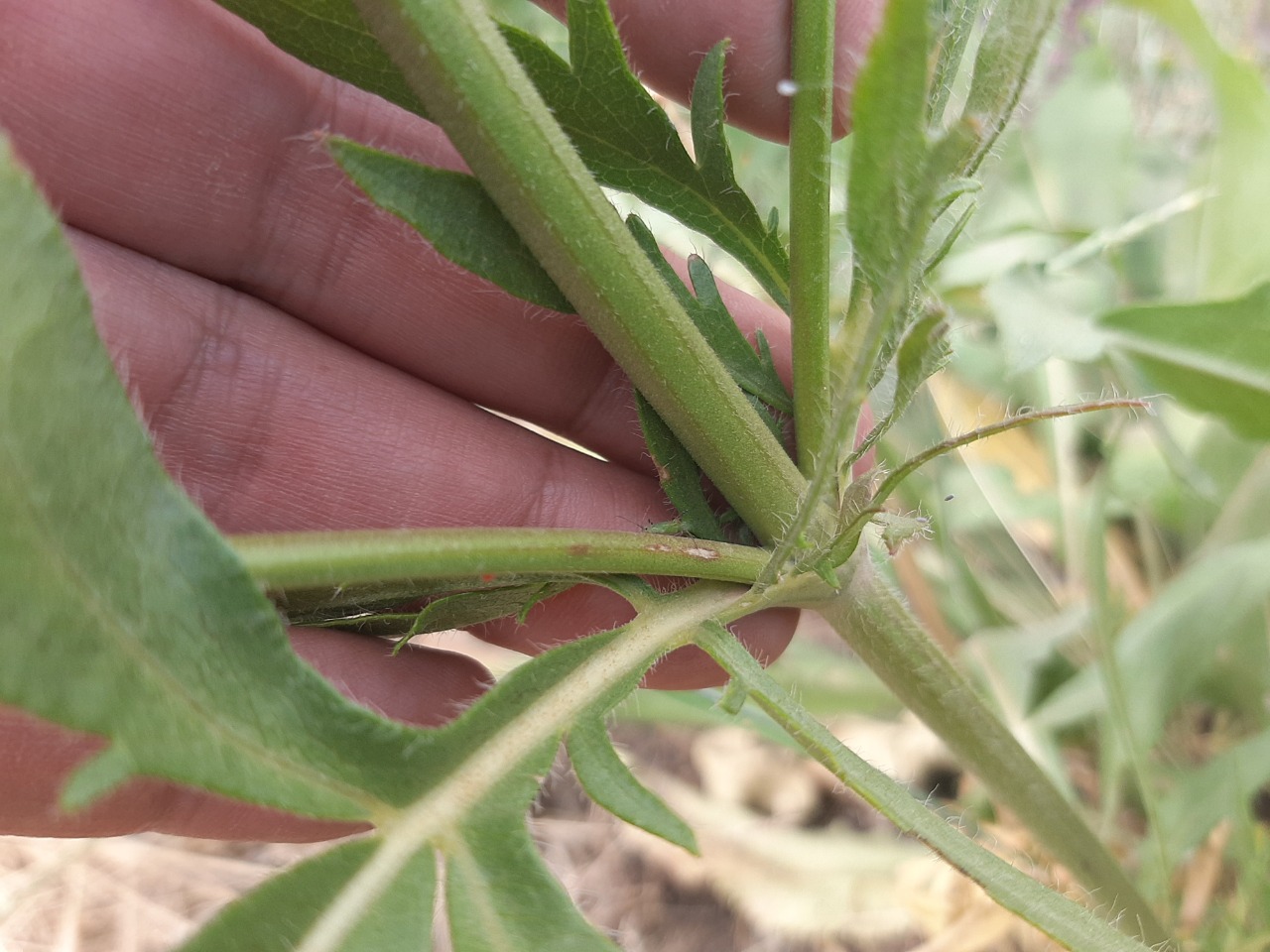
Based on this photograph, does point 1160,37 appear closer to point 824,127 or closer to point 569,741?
point 824,127

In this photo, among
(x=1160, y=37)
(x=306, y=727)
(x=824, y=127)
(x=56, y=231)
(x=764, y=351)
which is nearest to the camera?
(x=56, y=231)

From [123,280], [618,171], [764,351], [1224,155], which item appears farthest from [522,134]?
[1224,155]

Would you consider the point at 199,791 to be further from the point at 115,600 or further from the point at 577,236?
the point at 577,236

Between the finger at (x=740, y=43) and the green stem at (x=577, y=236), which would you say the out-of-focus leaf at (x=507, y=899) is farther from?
the finger at (x=740, y=43)

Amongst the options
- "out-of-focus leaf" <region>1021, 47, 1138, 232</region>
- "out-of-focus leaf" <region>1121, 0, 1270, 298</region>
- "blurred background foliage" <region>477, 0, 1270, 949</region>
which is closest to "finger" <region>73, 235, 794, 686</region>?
"blurred background foliage" <region>477, 0, 1270, 949</region>

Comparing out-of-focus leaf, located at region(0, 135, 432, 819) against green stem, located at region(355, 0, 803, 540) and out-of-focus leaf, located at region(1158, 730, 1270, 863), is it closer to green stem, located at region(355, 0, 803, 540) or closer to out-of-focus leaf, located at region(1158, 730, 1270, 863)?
green stem, located at region(355, 0, 803, 540)

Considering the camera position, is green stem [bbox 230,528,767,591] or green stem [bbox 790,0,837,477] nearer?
green stem [bbox 230,528,767,591]
